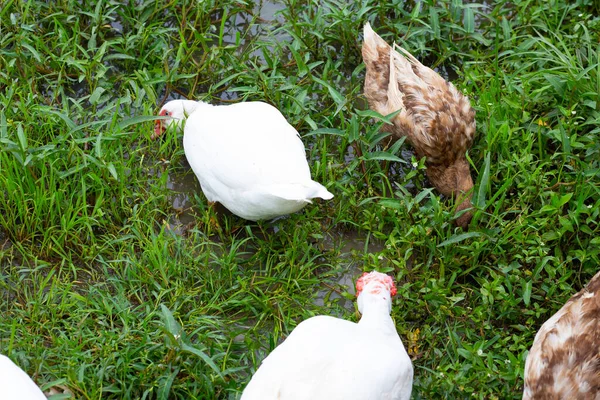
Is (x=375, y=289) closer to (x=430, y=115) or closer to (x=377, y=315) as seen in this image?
(x=377, y=315)

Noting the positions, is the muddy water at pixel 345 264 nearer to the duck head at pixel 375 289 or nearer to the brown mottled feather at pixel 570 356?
the duck head at pixel 375 289

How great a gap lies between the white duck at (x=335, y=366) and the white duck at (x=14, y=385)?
2.58 feet

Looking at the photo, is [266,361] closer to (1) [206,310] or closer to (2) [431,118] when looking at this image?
(1) [206,310]

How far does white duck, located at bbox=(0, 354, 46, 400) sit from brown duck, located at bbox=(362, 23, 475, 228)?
6.78 ft

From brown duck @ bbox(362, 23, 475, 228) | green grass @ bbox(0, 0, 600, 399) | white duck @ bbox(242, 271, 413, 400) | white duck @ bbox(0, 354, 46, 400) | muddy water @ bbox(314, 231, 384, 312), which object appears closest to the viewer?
white duck @ bbox(0, 354, 46, 400)

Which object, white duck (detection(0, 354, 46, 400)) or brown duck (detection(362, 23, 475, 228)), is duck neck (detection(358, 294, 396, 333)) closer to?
brown duck (detection(362, 23, 475, 228))

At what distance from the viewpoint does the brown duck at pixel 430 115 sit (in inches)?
163

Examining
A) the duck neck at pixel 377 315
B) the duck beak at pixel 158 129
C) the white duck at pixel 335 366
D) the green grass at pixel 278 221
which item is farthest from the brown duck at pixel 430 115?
the duck beak at pixel 158 129

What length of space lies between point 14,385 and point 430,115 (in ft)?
7.56

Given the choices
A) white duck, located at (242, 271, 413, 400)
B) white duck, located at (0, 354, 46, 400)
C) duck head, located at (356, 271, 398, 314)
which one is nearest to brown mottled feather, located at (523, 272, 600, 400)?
white duck, located at (242, 271, 413, 400)

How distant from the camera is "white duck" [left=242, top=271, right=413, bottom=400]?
314 centimetres

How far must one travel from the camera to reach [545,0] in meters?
4.89

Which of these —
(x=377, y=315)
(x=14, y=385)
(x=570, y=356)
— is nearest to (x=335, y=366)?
(x=377, y=315)

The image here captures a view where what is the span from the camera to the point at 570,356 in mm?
3246
